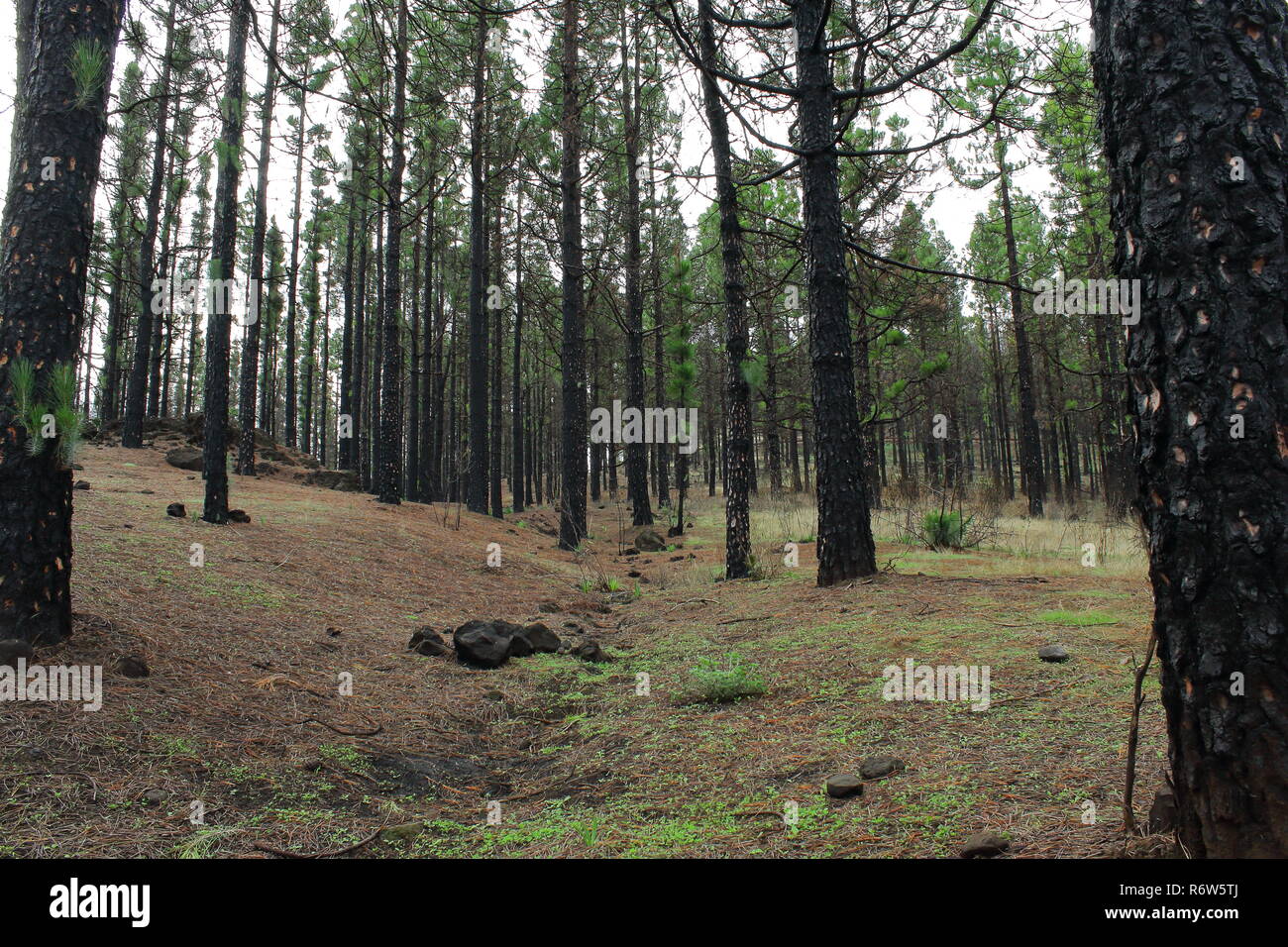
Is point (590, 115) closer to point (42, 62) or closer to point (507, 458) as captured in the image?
point (42, 62)

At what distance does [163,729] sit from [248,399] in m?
16.5

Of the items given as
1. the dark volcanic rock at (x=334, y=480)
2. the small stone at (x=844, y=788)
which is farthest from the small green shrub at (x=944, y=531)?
the dark volcanic rock at (x=334, y=480)

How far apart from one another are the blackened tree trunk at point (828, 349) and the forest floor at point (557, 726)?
0.59 m

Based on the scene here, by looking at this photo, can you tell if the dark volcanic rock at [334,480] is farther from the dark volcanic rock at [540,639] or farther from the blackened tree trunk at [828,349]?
the blackened tree trunk at [828,349]


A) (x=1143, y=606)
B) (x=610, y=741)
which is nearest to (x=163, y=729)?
(x=610, y=741)

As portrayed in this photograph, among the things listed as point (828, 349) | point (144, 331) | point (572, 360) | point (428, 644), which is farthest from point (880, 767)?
point (144, 331)

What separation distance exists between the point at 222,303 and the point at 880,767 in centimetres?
1023

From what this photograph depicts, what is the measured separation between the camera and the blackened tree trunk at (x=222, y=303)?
8617 mm

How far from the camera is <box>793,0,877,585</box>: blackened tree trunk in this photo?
666 cm

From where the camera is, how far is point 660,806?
256 cm

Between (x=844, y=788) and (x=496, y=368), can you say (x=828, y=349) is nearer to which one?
(x=844, y=788)

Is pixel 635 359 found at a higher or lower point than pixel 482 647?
higher

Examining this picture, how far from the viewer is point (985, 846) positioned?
185cm

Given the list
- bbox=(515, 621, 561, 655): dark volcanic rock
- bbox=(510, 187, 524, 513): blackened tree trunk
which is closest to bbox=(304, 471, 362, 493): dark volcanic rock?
bbox=(510, 187, 524, 513): blackened tree trunk
